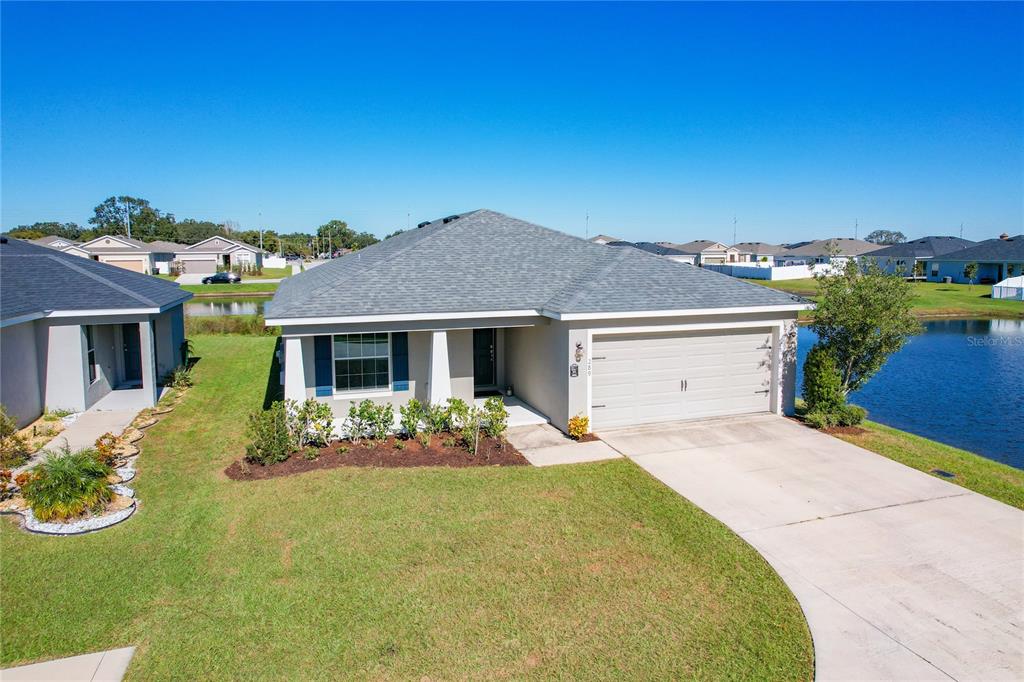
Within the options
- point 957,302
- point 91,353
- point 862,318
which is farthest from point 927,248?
point 91,353

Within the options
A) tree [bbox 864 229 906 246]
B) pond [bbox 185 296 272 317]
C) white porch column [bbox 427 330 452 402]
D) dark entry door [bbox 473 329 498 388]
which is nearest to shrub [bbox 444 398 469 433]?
Result: white porch column [bbox 427 330 452 402]

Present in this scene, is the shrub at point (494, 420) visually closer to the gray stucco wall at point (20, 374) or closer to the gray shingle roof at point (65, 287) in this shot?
the gray shingle roof at point (65, 287)

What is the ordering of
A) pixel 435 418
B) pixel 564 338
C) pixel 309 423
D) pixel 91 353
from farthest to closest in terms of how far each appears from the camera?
1. pixel 91 353
2. pixel 564 338
3. pixel 435 418
4. pixel 309 423

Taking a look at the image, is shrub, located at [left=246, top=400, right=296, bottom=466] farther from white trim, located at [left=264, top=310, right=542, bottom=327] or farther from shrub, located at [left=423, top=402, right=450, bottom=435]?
shrub, located at [left=423, top=402, right=450, bottom=435]

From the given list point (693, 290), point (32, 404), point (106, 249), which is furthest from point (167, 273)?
point (693, 290)

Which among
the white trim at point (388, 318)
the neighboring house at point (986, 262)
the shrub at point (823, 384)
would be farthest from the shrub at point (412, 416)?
the neighboring house at point (986, 262)

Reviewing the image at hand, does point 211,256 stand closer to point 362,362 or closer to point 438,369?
point 362,362

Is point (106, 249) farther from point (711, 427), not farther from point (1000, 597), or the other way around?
point (1000, 597)
